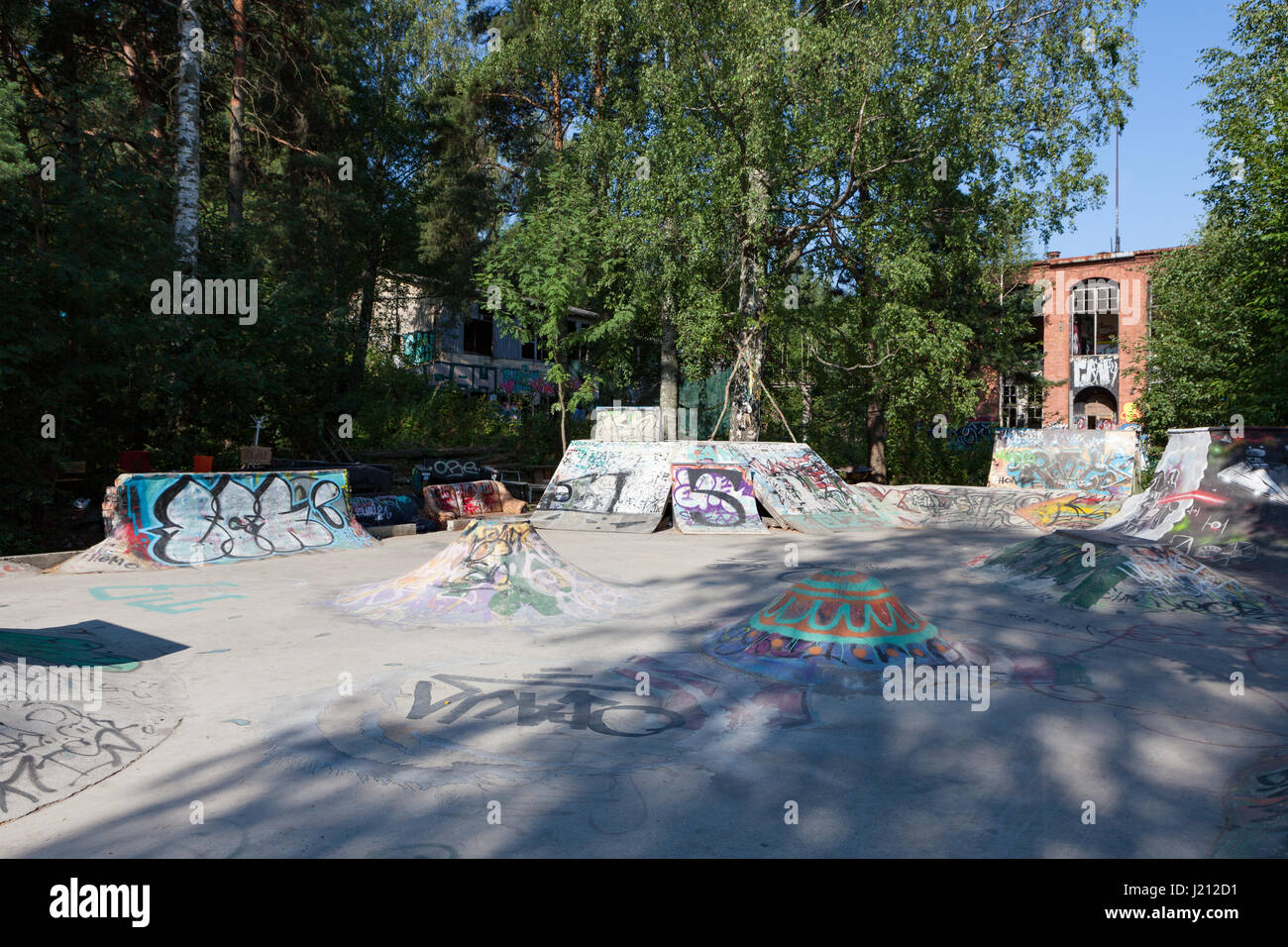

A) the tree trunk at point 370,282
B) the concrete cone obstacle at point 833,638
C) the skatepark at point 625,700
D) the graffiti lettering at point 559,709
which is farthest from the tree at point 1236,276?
the tree trunk at point 370,282

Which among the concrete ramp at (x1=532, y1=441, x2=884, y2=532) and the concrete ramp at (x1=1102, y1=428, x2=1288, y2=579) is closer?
the concrete ramp at (x1=1102, y1=428, x2=1288, y2=579)

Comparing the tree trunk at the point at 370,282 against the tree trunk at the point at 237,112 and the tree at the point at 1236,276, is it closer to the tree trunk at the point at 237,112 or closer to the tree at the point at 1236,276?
the tree trunk at the point at 237,112

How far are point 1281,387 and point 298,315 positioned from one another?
78.2ft

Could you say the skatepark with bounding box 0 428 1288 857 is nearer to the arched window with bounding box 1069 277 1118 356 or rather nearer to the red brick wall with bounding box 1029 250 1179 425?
the red brick wall with bounding box 1029 250 1179 425

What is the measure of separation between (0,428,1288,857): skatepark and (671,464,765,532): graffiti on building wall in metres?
4.15

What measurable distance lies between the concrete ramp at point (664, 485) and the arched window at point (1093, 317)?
25.9m

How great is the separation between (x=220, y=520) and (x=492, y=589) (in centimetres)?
619

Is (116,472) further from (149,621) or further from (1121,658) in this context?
(1121,658)

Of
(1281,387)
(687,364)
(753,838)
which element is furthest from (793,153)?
(753,838)

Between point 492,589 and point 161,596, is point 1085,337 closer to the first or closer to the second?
point 492,589

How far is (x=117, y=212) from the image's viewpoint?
1455cm

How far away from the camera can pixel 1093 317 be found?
37469mm

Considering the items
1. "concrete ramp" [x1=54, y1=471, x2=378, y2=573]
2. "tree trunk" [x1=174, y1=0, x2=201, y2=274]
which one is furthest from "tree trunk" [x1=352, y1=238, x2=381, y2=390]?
"concrete ramp" [x1=54, y1=471, x2=378, y2=573]

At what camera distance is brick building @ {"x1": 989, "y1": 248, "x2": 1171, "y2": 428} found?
3644cm
